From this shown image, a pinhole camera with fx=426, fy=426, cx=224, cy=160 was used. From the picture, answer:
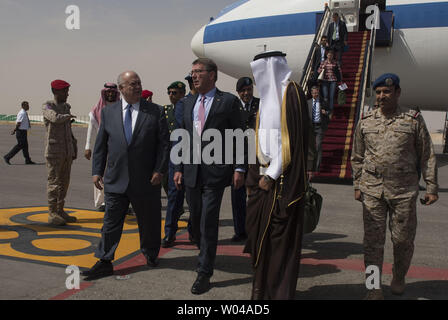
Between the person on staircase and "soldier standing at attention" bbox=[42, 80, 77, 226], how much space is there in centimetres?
794

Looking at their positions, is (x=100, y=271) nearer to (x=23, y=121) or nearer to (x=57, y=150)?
(x=57, y=150)

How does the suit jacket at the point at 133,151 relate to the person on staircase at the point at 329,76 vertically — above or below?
below

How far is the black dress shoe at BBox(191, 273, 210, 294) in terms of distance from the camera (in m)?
3.72

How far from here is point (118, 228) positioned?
427 cm

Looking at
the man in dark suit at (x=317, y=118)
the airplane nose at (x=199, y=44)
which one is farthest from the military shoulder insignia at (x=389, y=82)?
the airplane nose at (x=199, y=44)

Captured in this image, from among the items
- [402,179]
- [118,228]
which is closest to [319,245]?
[402,179]

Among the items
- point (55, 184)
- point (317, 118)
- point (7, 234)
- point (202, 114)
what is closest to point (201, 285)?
point (202, 114)

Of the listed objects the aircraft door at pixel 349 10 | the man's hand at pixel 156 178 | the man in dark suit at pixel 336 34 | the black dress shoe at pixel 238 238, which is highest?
the aircraft door at pixel 349 10

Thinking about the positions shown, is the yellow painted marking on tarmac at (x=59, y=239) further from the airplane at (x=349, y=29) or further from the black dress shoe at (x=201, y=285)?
the airplane at (x=349, y=29)

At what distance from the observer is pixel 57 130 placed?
6105mm

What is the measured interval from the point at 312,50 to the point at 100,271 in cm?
1149

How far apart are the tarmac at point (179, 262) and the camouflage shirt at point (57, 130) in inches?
41.5

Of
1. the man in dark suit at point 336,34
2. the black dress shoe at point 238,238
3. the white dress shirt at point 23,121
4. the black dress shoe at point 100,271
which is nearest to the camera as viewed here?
the black dress shoe at point 100,271

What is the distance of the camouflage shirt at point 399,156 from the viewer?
3.57 metres
